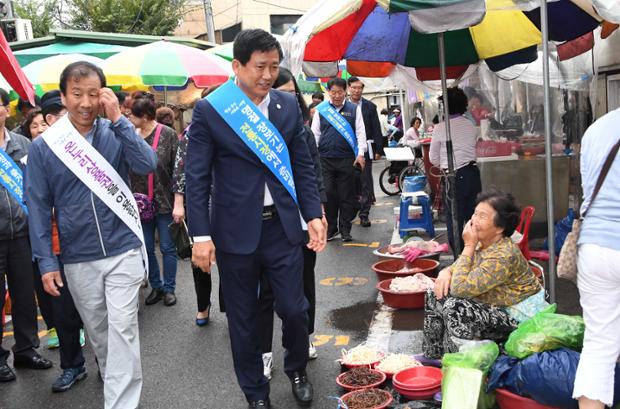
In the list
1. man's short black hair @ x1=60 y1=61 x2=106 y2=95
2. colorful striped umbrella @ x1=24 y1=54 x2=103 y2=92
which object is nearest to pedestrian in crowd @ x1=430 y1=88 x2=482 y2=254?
man's short black hair @ x1=60 y1=61 x2=106 y2=95

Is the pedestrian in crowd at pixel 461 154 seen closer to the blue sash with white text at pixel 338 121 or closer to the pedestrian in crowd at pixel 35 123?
the blue sash with white text at pixel 338 121

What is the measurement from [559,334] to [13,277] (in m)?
4.06

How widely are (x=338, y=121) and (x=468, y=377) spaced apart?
587 centimetres

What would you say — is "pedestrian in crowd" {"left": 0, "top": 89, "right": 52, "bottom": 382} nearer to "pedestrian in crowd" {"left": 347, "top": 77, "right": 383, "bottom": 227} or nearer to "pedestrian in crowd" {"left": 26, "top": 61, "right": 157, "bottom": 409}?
"pedestrian in crowd" {"left": 26, "top": 61, "right": 157, "bottom": 409}

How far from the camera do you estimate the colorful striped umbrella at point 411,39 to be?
6.12 meters

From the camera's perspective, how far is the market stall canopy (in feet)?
43.6

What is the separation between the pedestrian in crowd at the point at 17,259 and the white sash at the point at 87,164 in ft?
4.24

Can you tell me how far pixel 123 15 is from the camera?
85.8ft

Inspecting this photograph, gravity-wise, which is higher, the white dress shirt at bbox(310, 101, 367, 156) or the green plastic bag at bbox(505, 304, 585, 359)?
the white dress shirt at bbox(310, 101, 367, 156)

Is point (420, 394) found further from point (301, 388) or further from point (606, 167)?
point (606, 167)

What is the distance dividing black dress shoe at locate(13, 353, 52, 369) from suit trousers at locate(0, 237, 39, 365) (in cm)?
3

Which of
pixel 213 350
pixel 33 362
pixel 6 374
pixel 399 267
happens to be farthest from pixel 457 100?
pixel 6 374

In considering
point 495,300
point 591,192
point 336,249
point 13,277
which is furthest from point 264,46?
point 336,249

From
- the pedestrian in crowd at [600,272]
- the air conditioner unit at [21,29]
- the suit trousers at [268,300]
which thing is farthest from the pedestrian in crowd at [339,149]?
the air conditioner unit at [21,29]
